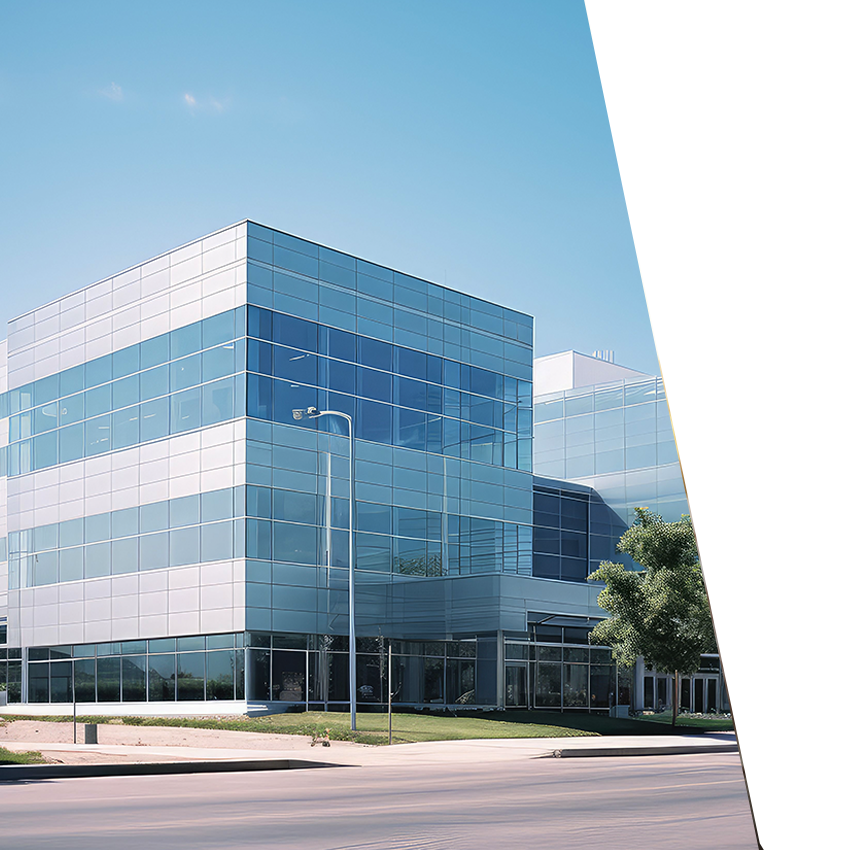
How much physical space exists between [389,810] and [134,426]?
132 feet

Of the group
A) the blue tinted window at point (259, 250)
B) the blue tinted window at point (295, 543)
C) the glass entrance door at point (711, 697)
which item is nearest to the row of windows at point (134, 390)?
the blue tinted window at point (259, 250)

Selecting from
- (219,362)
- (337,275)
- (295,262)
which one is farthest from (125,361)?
(337,275)

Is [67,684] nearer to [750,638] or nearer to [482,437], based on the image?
[482,437]

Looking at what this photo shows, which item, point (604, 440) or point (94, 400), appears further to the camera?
point (604, 440)

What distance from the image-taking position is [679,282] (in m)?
Answer: 2.66

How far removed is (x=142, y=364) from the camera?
5366cm

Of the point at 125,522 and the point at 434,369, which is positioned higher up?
the point at 434,369

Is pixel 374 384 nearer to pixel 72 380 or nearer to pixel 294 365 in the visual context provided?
pixel 294 365

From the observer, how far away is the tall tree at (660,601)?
43969 millimetres

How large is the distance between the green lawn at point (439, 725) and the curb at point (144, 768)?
944cm

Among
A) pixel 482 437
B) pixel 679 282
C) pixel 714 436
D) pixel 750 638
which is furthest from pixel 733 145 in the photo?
pixel 482 437

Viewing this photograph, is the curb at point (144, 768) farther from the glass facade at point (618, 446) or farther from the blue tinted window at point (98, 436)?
the glass facade at point (618, 446)

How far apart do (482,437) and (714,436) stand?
183 feet

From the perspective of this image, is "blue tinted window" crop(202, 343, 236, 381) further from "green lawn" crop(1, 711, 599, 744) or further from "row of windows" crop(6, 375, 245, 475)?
"green lawn" crop(1, 711, 599, 744)
